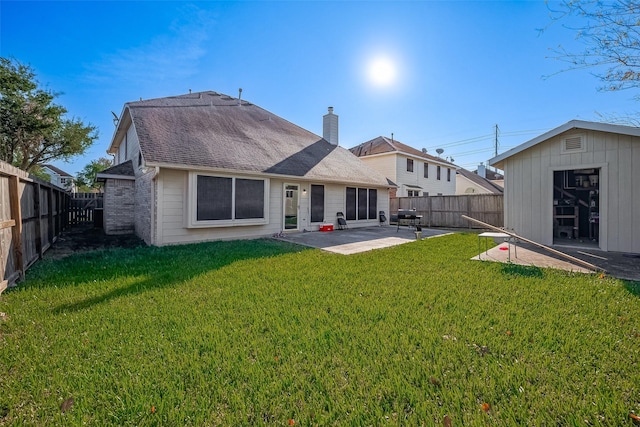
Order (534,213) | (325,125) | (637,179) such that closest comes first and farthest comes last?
(637,179), (534,213), (325,125)

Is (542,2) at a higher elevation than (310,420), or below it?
higher

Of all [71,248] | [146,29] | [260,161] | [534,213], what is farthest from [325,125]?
[71,248]

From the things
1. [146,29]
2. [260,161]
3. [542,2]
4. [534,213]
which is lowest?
[534,213]

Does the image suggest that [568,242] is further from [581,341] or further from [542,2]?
[581,341]

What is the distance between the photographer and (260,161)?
1034 cm

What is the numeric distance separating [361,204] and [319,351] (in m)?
11.6

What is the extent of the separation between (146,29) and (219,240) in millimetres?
6816

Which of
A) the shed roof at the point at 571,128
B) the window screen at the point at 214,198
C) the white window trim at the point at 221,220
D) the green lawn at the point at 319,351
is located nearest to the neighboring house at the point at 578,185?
the shed roof at the point at 571,128

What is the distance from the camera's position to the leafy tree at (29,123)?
607 inches

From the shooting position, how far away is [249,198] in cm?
963

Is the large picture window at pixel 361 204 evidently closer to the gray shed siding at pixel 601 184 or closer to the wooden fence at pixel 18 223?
the gray shed siding at pixel 601 184

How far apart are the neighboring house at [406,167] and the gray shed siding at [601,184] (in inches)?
465

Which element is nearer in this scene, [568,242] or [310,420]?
[310,420]

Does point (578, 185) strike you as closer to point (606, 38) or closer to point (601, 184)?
point (601, 184)
